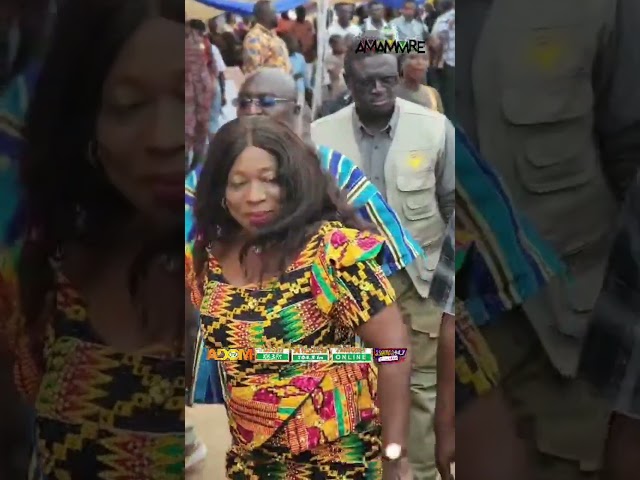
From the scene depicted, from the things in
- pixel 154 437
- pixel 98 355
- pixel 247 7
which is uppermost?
pixel 247 7

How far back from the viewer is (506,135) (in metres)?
1.89

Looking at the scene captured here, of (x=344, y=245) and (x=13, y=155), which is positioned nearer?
(x=344, y=245)

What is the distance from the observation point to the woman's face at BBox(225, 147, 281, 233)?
1.88 m

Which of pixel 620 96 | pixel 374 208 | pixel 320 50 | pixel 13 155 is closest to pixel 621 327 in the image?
pixel 620 96

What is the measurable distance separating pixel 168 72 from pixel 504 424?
126cm

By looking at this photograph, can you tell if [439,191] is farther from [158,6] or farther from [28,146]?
[28,146]

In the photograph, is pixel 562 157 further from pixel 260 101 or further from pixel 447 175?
pixel 260 101

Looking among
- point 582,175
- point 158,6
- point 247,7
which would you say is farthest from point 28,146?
point 582,175

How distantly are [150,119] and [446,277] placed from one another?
2.83 ft

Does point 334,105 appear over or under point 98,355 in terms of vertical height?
over

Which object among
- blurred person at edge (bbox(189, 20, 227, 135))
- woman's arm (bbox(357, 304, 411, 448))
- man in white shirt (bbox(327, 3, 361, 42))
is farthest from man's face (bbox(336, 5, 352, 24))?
woman's arm (bbox(357, 304, 411, 448))

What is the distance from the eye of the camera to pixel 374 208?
74.3 inches

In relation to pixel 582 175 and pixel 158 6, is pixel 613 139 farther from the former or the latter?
pixel 158 6

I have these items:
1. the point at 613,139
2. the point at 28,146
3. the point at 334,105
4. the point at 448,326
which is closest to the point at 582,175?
the point at 613,139
